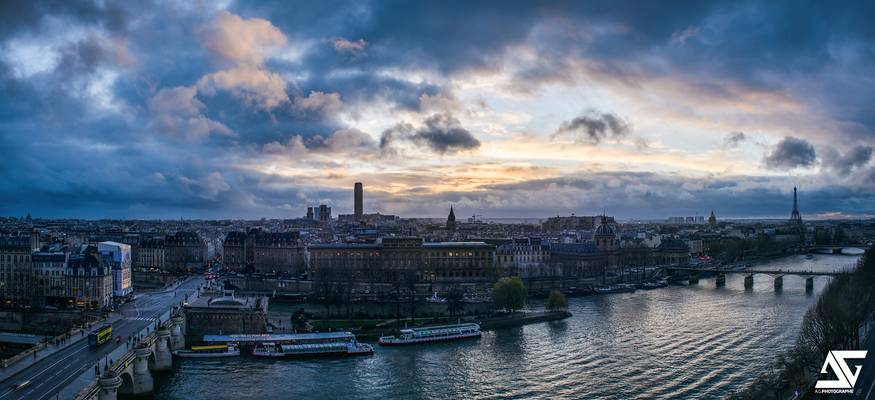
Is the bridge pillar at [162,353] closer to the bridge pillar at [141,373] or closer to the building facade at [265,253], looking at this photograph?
the bridge pillar at [141,373]

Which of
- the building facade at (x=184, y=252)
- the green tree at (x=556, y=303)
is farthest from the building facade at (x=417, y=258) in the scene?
the green tree at (x=556, y=303)

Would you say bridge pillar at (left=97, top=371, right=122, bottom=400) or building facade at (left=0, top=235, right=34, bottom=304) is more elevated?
building facade at (left=0, top=235, right=34, bottom=304)

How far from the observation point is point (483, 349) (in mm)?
35469

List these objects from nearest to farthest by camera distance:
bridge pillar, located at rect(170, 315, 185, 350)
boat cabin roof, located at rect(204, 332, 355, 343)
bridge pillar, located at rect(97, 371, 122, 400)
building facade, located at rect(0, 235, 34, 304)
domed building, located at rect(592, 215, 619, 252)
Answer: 1. bridge pillar, located at rect(97, 371, 122, 400)
2. bridge pillar, located at rect(170, 315, 185, 350)
3. boat cabin roof, located at rect(204, 332, 355, 343)
4. building facade, located at rect(0, 235, 34, 304)
5. domed building, located at rect(592, 215, 619, 252)

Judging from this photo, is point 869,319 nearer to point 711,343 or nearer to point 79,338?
point 711,343

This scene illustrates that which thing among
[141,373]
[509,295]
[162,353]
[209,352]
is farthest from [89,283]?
[509,295]

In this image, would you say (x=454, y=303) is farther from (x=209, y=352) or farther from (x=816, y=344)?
(x=816, y=344)

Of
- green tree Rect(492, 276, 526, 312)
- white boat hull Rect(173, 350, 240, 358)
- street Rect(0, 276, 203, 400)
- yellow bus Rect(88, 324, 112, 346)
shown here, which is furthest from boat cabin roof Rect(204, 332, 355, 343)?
green tree Rect(492, 276, 526, 312)

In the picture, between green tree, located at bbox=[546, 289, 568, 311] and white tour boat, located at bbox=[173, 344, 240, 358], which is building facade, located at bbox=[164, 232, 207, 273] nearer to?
white tour boat, located at bbox=[173, 344, 240, 358]

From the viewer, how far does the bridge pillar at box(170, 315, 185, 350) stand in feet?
109

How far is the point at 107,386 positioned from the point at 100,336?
706 cm

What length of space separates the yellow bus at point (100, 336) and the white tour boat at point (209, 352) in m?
3.86

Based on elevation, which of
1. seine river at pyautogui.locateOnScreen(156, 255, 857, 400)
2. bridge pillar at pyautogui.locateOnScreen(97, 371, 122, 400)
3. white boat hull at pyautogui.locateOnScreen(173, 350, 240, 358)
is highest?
bridge pillar at pyautogui.locateOnScreen(97, 371, 122, 400)

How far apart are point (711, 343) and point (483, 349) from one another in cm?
1137
